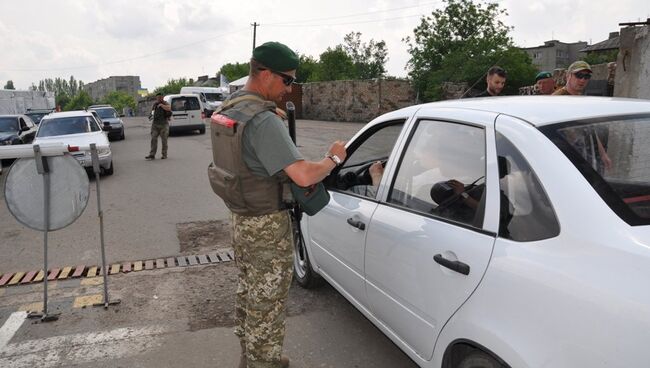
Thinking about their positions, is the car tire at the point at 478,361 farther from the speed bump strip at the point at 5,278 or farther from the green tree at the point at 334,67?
the green tree at the point at 334,67

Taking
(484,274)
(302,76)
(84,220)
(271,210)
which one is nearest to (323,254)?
(271,210)

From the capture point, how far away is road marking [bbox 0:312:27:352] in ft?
11.9

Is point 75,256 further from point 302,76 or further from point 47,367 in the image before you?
point 302,76

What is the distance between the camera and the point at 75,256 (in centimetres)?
561

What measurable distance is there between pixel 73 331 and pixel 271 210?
7.38 feet

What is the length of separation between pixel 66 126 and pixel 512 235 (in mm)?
12428

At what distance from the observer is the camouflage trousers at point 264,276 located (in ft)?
8.68

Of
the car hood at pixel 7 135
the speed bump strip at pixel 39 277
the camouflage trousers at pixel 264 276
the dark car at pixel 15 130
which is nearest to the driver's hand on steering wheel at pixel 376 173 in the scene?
the camouflage trousers at pixel 264 276

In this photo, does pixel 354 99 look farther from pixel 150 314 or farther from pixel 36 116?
pixel 150 314

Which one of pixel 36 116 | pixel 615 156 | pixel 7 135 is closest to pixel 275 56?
pixel 615 156

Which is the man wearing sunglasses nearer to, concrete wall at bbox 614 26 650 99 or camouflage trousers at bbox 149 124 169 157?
concrete wall at bbox 614 26 650 99

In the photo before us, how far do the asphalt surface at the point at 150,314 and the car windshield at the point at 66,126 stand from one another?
210 inches

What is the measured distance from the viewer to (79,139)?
11125 mm

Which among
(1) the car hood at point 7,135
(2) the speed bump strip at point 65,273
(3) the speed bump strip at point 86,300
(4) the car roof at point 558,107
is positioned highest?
(4) the car roof at point 558,107
